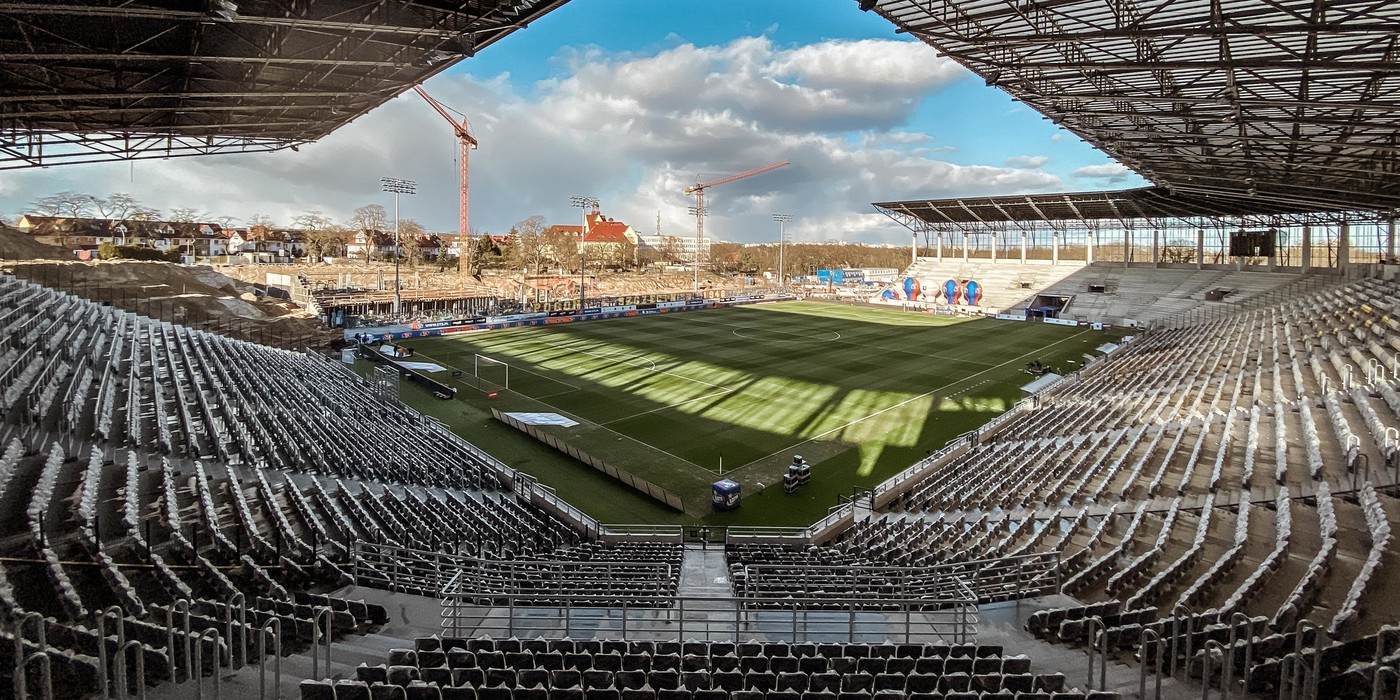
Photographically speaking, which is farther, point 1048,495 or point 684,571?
point 1048,495

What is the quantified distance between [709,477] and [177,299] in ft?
142

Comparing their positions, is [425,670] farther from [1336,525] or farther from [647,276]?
[647,276]

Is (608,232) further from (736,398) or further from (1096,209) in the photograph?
(736,398)

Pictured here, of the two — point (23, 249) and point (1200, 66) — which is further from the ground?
point (1200, 66)

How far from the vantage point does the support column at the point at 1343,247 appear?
179ft

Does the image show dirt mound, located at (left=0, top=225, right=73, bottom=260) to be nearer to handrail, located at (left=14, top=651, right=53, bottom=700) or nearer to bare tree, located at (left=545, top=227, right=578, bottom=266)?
handrail, located at (left=14, top=651, right=53, bottom=700)

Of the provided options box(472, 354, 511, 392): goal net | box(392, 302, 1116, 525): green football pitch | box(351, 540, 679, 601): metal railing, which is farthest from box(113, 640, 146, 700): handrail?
box(472, 354, 511, 392): goal net

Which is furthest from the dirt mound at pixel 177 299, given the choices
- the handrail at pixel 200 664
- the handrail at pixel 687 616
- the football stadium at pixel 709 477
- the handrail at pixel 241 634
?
the handrail at pixel 200 664

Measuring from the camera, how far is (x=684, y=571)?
564 inches

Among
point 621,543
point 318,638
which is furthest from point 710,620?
point 621,543

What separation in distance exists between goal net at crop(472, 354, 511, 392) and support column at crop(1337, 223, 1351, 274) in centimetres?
6167

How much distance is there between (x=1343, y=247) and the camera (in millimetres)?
55469

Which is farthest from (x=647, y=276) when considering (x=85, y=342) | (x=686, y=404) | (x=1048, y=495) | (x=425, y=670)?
(x=425, y=670)

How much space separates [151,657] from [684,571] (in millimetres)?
9324
